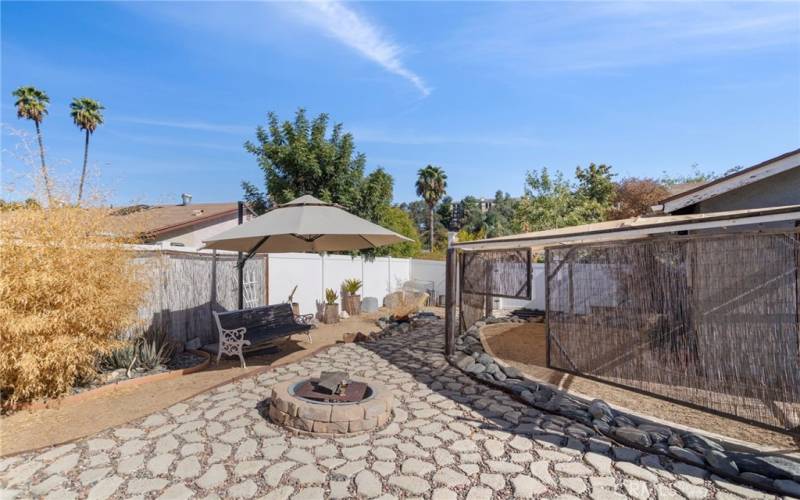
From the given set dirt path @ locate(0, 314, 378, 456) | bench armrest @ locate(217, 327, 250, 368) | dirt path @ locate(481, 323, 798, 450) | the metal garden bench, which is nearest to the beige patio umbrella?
the metal garden bench

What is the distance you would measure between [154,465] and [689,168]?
105ft

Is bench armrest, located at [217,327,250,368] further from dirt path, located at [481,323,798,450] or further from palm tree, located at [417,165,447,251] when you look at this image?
palm tree, located at [417,165,447,251]

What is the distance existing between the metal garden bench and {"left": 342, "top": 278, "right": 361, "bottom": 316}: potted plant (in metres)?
3.88

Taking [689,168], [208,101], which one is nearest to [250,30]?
[208,101]

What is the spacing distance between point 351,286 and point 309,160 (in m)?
4.39

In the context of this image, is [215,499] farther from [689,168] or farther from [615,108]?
[689,168]

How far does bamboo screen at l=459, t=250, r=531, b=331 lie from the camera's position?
703cm

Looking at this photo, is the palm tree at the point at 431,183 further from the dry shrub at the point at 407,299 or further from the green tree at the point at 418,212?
the green tree at the point at 418,212

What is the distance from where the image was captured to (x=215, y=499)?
264 centimetres

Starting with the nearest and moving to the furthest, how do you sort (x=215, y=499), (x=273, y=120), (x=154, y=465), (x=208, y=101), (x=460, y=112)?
(x=215, y=499) < (x=154, y=465) < (x=460, y=112) < (x=208, y=101) < (x=273, y=120)

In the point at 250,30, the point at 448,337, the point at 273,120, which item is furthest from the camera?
the point at 273,120

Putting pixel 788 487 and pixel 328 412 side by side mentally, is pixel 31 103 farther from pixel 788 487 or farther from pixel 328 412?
pixel 788 487

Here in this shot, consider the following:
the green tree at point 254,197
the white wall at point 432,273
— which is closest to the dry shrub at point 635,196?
the white wall at point 432,273

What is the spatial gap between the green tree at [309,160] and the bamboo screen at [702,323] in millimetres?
9439
